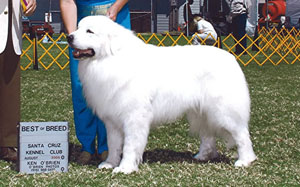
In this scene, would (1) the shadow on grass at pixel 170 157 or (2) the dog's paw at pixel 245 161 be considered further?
(1) the shadow on grass at pixel 170 157

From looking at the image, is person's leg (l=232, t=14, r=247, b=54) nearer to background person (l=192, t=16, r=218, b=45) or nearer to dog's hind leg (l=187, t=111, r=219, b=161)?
background person (l=192, t=16, r=218, b=45)

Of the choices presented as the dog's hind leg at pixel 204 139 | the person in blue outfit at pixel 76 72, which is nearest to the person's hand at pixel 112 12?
the person in blue outfit at pixel 76 72

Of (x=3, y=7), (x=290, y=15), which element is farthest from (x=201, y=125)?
(x=290, y=15)

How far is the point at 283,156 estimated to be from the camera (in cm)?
479

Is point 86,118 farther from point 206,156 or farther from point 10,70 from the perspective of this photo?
point 206,156

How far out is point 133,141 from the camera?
413 centimetres

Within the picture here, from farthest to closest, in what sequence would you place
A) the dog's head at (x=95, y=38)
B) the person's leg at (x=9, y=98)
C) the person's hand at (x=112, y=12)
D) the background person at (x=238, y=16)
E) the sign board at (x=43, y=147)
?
1. the background person at (x=238, y=16)
2. the person's leg at (x=9, y=98)
3. the person's hand at (x=112, y=12)
4. the sign board at (x=43, y=147)
5. the dog's head at (x=95, y=38)

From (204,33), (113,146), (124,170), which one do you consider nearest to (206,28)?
(204,33)

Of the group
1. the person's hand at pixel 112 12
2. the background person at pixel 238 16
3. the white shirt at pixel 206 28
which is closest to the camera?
the person's hand at pixel 112 12

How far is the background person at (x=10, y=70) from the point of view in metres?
4.43

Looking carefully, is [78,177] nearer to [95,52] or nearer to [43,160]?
[43,160]

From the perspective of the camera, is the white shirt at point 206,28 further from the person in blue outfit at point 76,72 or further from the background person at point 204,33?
the person in blue outfit at point 76,72

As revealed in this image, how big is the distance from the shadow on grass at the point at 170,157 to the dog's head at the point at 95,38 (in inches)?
48.5

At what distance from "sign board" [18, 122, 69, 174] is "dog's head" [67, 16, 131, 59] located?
0.67 m
